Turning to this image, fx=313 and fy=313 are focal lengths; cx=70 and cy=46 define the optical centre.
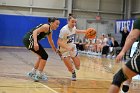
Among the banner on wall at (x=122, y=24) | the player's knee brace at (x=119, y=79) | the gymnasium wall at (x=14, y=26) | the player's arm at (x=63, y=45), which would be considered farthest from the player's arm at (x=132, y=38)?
the gymnasium wall at (x=14, y=26)

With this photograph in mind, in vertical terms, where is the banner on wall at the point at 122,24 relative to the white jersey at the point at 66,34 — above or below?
below

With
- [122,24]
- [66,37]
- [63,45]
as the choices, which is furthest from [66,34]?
[122,24]

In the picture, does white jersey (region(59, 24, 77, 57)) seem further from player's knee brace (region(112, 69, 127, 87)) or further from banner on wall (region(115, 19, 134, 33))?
banner on wall (region(115, 19, 134, 33))

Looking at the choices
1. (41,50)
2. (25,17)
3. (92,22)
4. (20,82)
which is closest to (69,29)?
(41,50)

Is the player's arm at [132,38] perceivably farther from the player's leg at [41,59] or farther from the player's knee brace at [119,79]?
the player's leg at [41,59]

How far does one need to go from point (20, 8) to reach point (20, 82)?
1590 centimetres

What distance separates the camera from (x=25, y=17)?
21266 millimetres

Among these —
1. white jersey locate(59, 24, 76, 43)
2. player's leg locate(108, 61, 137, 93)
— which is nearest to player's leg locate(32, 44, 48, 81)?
white jersey locate(59, 24, 76, 43)

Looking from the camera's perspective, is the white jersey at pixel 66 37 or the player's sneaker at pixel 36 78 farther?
the white jersey at pixel 66 37

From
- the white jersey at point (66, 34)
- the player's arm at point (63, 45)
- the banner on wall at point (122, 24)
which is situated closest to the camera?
the player's arm at point (63, 45)

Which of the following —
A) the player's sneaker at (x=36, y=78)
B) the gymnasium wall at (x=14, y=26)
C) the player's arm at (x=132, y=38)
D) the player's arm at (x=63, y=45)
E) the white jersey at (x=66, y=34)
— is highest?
the player's arm at (x=132, y=38)

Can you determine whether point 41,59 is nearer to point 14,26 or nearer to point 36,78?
point 36,78

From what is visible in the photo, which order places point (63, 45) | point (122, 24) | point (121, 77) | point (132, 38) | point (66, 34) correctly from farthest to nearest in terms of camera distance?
1. point (122, 24)
2. point (66, 34)
3. point (63, 45)
4. point (121, 77)
5. point (132, 38)

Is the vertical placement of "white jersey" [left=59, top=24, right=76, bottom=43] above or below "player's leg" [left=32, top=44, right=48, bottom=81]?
above
